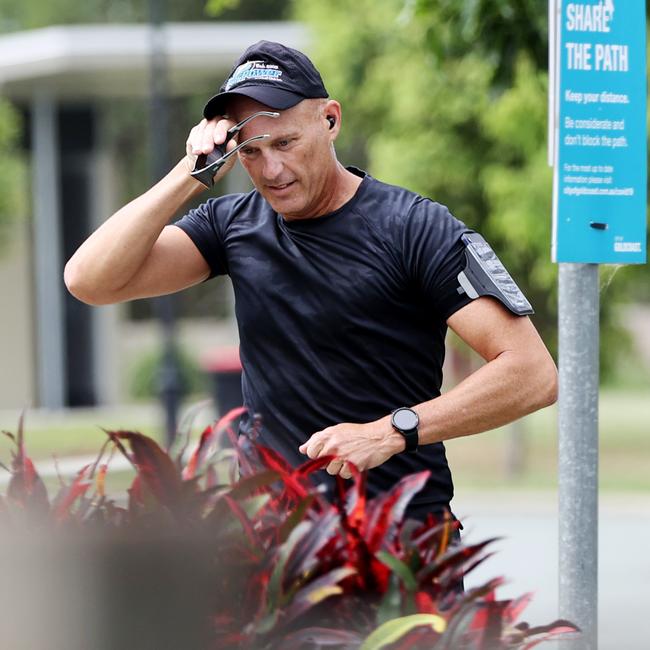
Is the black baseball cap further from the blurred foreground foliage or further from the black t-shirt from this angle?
the blurred foreground foliage

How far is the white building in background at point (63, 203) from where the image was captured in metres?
23.4

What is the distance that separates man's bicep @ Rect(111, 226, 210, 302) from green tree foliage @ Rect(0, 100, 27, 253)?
20689 mm

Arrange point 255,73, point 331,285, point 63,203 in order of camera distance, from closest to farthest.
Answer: point 255,73 → point 331,285 → point 63,203

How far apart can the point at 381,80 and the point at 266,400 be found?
45.1 feet

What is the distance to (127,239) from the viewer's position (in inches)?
133

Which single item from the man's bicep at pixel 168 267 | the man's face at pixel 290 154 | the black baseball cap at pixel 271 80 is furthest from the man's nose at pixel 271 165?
the man's bicep at pixel 168 267

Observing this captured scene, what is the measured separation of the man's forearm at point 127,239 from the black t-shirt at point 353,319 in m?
0.24

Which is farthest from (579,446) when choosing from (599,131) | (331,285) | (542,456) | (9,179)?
(9,179)

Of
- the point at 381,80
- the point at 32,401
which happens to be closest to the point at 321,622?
the point at 381,80

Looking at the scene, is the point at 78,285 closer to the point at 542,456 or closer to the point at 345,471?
the point at 345,471

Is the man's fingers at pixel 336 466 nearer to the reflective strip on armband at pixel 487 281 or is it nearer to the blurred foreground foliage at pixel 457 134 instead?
the reflective strip on armband at pixel 487 281

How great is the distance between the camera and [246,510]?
7.35 ft

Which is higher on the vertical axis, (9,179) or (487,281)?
(9,179)

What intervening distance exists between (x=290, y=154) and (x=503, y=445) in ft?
53.8
